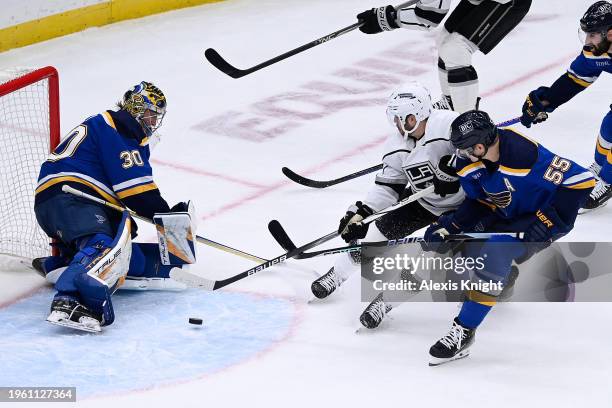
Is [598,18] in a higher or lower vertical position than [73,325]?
higher

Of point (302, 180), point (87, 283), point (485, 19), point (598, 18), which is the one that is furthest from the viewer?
point (485, 19)

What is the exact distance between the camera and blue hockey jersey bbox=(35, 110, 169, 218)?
4.21 m

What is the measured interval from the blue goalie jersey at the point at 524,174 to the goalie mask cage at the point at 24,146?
1.66m

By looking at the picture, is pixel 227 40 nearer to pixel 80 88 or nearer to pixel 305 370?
pixel 80 88

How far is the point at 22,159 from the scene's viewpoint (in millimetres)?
5141

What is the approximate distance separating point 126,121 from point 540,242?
4.90ft

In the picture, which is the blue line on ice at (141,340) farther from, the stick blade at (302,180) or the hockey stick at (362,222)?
the stick blade at (302,180)

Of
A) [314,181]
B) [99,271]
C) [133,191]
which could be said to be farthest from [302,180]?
[99,271]

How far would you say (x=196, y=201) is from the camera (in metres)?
5.19

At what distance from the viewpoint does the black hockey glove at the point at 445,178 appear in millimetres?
4129

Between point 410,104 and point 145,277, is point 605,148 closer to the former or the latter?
point 410,104

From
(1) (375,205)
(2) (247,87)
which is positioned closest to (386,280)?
(1) (375,205)

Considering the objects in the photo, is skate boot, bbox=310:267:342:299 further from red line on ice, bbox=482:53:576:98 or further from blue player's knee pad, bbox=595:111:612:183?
red line on ice, bbox=482:53:576:98

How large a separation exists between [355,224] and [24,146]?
1.72 m
